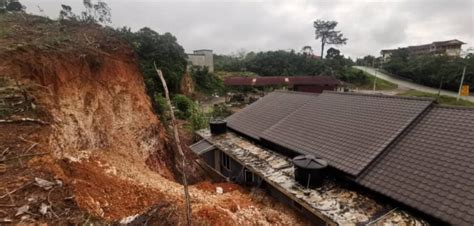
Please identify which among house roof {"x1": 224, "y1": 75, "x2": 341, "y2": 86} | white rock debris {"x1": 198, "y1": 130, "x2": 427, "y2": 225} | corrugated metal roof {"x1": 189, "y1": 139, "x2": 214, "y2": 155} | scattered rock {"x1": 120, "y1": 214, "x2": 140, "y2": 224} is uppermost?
house roof {"x1": 224, "y1": 75, "x2": 341, "y2": 86}

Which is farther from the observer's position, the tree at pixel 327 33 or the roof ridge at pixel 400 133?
the tree at pixel 327 33

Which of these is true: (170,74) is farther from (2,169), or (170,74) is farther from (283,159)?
(2,169)

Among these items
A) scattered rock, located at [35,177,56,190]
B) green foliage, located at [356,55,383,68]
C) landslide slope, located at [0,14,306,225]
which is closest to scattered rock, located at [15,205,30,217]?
landslide slope, located at [0,14,306,225]

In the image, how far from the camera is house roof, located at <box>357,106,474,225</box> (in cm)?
504

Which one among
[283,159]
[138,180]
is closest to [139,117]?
[138,180]

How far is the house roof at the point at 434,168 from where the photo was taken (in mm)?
5035

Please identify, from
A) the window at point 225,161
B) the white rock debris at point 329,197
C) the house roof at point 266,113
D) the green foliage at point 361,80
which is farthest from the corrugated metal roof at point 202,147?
the green foliage at point 361,80

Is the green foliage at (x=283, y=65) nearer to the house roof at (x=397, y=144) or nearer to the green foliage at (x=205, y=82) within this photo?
the green foliage at (x=205, y=82)

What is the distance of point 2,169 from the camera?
3.86m

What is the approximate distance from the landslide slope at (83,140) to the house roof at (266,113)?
3.87 metres

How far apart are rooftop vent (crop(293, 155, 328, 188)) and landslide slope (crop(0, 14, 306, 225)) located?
1099 mm

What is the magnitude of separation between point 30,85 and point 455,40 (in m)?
79.4

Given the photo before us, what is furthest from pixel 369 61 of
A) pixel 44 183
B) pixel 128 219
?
pixel 44 183

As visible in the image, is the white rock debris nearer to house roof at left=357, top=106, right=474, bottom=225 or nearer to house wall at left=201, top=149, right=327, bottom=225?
house roof at left=357, top=106, right=474, bottom=225
